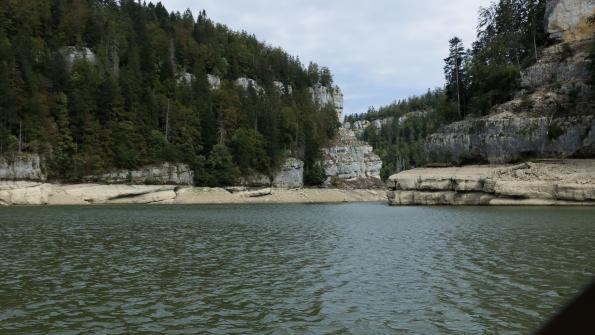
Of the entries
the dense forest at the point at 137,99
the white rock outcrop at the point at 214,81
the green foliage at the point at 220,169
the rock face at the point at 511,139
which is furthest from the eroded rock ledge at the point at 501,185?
the white rock outcrop at the point at 214,81

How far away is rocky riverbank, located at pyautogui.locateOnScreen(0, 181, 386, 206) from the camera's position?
67250 millimetres

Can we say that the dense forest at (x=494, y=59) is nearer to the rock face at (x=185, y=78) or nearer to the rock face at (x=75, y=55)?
the rock face at (x=185, y=78)

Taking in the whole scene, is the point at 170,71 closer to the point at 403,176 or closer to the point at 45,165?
the point at 45,165

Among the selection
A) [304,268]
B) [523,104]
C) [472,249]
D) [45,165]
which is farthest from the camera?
[45,165]

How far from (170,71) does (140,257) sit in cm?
10379

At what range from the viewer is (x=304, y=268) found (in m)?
17.7

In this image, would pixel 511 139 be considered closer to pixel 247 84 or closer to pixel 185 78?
pixel 185 78

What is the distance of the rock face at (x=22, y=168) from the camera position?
69.7 metres

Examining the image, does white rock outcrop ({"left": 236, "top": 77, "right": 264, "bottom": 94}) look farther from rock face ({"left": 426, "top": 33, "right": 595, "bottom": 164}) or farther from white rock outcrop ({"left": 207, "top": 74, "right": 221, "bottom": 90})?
rock face ({"left": 426, "top": 33, "right": 595, "bottom": 164})

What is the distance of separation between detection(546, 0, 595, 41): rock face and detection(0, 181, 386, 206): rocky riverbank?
50.8 m

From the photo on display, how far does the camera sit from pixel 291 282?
15359 millimetres

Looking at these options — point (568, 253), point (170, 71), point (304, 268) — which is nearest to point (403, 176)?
point (568, 253)

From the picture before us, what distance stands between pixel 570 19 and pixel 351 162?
236 feet

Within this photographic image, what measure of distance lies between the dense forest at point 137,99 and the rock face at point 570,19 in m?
61.8
